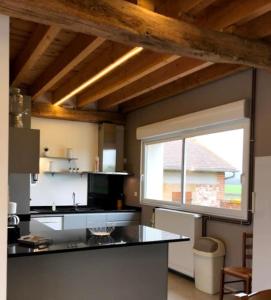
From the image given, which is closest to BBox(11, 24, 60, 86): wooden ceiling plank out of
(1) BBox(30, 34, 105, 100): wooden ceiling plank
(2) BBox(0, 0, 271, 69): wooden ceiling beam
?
(1) BBox(30, 34, 105, 100): wooden ceiling plank

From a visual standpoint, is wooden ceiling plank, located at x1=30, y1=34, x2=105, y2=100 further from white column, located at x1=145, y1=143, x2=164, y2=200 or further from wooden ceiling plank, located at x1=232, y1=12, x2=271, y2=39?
white column, located at x1=145, y1=143, x2=164, y2=200

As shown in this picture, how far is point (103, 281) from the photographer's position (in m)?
2.76

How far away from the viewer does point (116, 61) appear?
142 inches

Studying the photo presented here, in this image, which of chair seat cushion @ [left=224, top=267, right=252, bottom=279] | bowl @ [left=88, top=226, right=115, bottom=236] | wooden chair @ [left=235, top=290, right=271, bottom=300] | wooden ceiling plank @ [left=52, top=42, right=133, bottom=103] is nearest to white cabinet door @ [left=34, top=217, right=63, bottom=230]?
wooden ceiling plank @ [left=52, top=42, right=133, bottom=103]

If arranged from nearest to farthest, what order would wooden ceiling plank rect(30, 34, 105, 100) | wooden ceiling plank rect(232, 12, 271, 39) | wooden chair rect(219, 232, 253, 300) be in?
wooden ceiling plank rect(232, 12, 271, 39)
wooden ceiling plank rect(30, 34, 105, 100)
wooden chair rect(219, 232, 253, 300)

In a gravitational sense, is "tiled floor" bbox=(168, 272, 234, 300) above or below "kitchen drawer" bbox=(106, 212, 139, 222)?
below

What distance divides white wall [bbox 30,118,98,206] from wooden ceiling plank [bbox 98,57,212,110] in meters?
0.69

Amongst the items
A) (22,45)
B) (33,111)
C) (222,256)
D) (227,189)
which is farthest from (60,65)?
(222,256)

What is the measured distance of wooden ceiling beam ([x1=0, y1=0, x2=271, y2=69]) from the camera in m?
2.04

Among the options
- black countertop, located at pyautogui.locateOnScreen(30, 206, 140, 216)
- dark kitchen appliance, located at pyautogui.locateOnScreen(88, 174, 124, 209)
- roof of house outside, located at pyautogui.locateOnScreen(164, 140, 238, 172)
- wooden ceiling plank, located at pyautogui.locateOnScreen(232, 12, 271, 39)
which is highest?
wooden ceiling plank, located at pyautogui.locateOnScreen(232, 12, 271, 39)

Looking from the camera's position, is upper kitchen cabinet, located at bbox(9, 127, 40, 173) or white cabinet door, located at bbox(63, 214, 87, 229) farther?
white cabinet door, located at bbox(63, 214, 87, 229)

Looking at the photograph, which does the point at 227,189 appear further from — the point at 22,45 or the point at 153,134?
the point at 22,45

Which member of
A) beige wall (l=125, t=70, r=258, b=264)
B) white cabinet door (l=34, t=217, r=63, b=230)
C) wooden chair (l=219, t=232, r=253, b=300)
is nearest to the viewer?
wooden chair (l=219, t=232, r=253, b=300)

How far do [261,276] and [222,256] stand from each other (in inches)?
40.2
